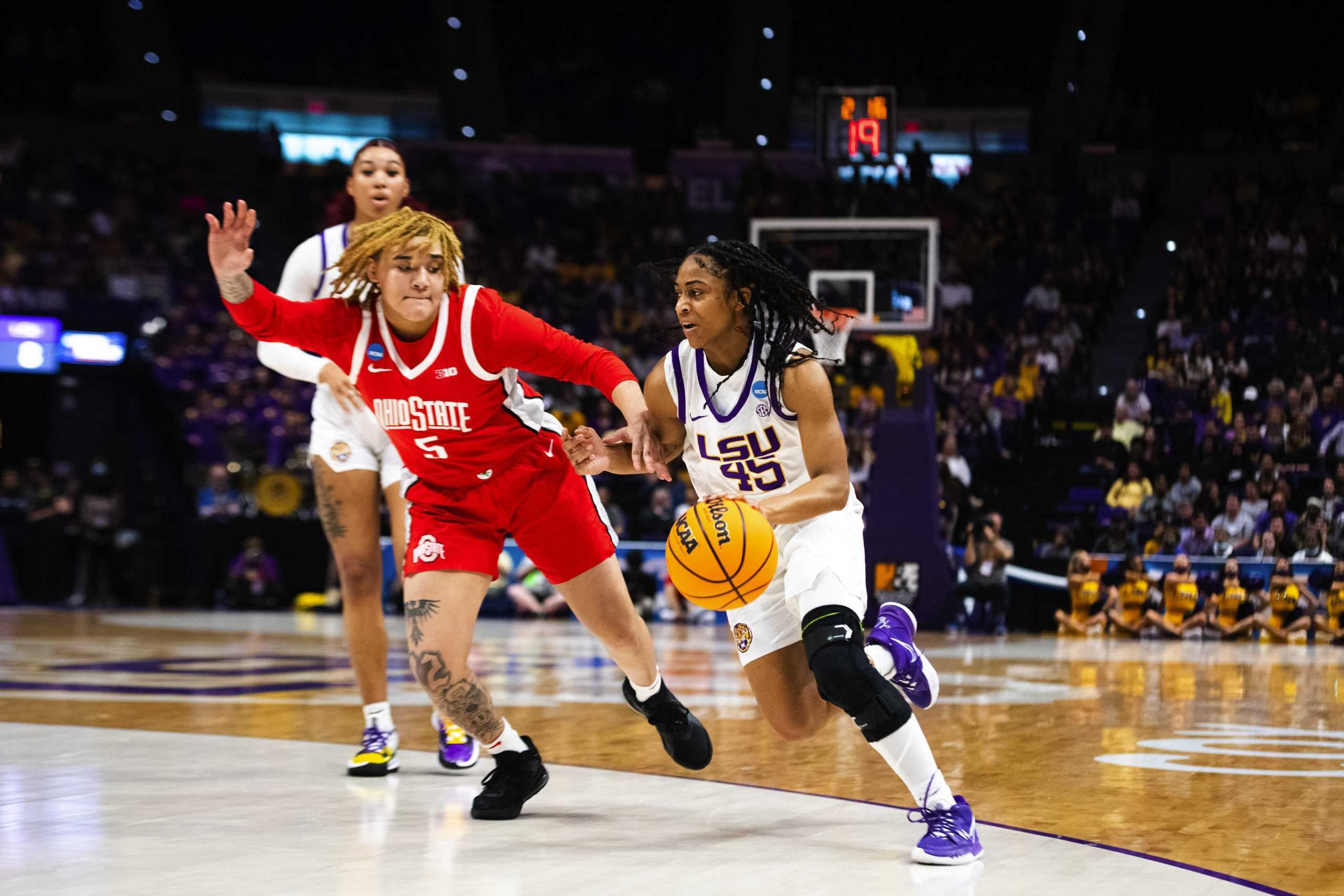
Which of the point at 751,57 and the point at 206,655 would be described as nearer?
the point at 206,655

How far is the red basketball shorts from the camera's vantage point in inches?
178

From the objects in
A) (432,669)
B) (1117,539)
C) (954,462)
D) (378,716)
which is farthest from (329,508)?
(954,462)

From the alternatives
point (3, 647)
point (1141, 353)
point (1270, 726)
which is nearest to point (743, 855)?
point (1270, 726)

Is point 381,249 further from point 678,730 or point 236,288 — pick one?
point 678,730

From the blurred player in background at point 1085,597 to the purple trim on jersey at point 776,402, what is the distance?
10.1 metres

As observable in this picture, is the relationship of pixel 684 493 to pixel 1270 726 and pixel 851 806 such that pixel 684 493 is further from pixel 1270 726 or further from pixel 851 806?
pixel 851 806

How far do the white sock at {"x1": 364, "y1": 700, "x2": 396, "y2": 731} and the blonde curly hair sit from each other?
1613 millimetres

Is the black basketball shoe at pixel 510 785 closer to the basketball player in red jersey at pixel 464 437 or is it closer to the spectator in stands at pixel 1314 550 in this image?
the basketball player in red jersey at pixel 464 437

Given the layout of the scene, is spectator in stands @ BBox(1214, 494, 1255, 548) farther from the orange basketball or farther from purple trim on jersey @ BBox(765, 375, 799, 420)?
the orange basketball

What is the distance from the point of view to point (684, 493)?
51.3 ft

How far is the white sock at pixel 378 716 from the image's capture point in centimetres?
518

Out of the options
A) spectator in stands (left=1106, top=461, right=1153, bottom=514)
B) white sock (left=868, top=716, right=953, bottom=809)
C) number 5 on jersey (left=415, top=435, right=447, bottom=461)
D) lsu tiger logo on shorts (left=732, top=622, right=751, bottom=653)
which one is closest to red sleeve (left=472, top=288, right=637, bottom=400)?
number 5 on jersey (left=415, top=435, right=447, bottom=461)

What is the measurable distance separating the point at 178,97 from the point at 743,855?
2561 cm

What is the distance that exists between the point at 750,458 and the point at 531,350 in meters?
0.77
